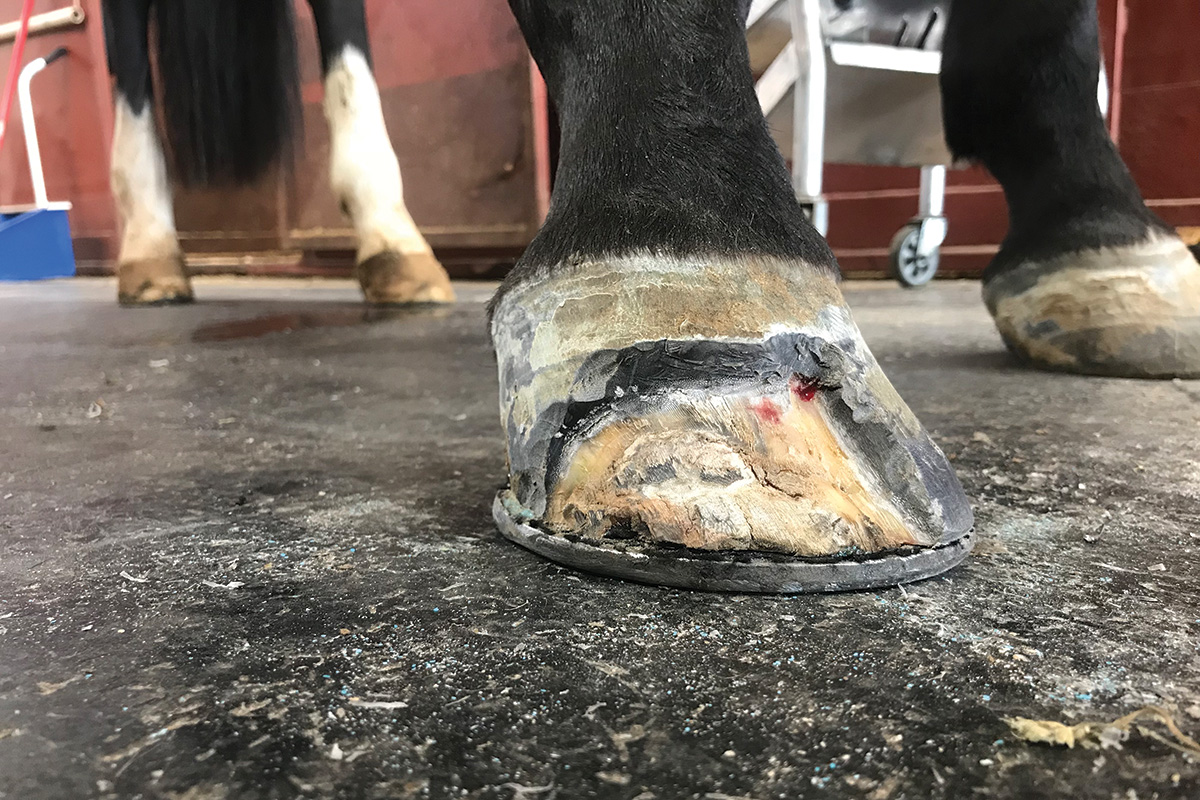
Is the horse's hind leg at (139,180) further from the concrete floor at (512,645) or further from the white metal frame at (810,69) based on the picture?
the concrete floor at (512,645)

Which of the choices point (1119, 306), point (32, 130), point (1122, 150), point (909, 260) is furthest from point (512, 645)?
point (32, 130)

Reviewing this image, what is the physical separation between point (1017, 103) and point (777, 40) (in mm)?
1234

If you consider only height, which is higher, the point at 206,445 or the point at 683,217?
the point at 683,217

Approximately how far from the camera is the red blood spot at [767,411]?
0.43m

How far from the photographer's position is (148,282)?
2.20 metres

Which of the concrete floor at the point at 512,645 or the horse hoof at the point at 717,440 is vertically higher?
the horse hoof at the point at 717,440

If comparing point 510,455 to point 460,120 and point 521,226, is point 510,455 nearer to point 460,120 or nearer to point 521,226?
point 521,226

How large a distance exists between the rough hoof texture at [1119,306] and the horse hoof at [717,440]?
0.47 metres

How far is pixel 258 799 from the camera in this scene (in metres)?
0.26

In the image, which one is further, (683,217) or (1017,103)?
(1017,103)

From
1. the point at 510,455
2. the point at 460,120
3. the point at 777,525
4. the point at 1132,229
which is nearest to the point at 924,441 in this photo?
the point at 777,525

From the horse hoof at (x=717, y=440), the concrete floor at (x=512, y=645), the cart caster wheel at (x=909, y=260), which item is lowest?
the cart caster wheel at (x=909, y=260)

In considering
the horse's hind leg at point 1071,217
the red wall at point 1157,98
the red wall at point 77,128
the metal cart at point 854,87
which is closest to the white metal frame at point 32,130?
the red wall at point 77,128

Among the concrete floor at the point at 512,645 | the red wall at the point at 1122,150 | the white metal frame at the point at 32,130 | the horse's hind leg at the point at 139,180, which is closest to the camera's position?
the concrete floor at the point at 512,645
